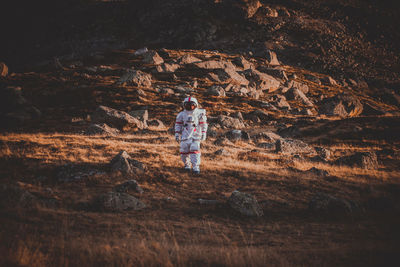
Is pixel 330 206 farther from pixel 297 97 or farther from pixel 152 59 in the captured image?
pixel 152 59

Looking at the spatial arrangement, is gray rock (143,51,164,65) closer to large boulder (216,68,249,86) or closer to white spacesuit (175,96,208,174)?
large boulder (216,68,249,86)

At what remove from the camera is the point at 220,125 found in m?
24.1

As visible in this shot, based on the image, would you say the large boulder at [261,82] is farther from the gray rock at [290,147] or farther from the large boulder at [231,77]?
the gray rock at [290,147]

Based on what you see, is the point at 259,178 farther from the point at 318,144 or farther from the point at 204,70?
the point at 204,70

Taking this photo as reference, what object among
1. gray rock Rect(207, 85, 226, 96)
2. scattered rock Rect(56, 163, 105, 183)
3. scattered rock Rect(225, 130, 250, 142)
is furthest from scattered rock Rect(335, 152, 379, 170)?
gray rock Rect(207, 85, 226, 96)

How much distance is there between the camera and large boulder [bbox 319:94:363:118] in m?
34.9

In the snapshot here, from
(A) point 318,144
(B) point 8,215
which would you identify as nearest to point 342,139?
(A) point 318,144

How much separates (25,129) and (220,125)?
16302mm

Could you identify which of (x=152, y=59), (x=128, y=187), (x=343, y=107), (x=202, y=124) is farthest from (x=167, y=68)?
(x=128, y=187)

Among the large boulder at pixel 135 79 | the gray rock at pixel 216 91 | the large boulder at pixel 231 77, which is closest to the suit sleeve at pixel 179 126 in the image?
the gray rock at pixel 216 91

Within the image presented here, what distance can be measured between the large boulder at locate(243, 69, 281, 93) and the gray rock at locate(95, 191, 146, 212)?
41.2m

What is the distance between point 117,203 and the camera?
625 cm

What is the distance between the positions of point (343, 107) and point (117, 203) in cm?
3730

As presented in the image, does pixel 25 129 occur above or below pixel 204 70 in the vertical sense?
below
